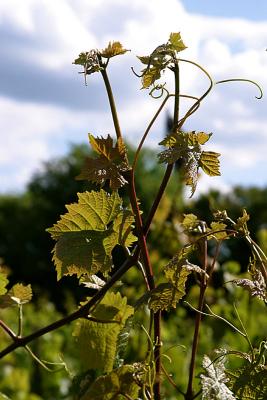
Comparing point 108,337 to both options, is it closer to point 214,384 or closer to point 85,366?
point 85,366

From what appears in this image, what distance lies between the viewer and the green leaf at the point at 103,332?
0.78 meters

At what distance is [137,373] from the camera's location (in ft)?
2.16

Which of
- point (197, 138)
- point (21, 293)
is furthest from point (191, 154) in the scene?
point (21, 293)

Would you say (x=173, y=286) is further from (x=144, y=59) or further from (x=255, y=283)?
(x=144, y=59)

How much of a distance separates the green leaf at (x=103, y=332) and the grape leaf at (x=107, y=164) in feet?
0.46

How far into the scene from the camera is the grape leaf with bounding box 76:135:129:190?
668mm

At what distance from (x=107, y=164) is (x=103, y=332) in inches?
7.4

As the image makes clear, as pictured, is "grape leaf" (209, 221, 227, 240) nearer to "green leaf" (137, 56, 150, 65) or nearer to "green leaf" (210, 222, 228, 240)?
"green leaf" (210, 222, 228, 240)

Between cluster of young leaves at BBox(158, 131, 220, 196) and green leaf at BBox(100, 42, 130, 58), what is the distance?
0.08 m

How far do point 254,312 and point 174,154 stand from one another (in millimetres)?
3325

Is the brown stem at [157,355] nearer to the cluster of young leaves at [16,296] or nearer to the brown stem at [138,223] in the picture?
the brown stem at [138,223]

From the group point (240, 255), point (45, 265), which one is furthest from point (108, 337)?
point (45, 265)

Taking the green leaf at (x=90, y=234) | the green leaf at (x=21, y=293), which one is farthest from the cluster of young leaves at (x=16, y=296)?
the green leaf at (x=90, y=234)

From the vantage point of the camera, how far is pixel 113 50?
692 millimetres
